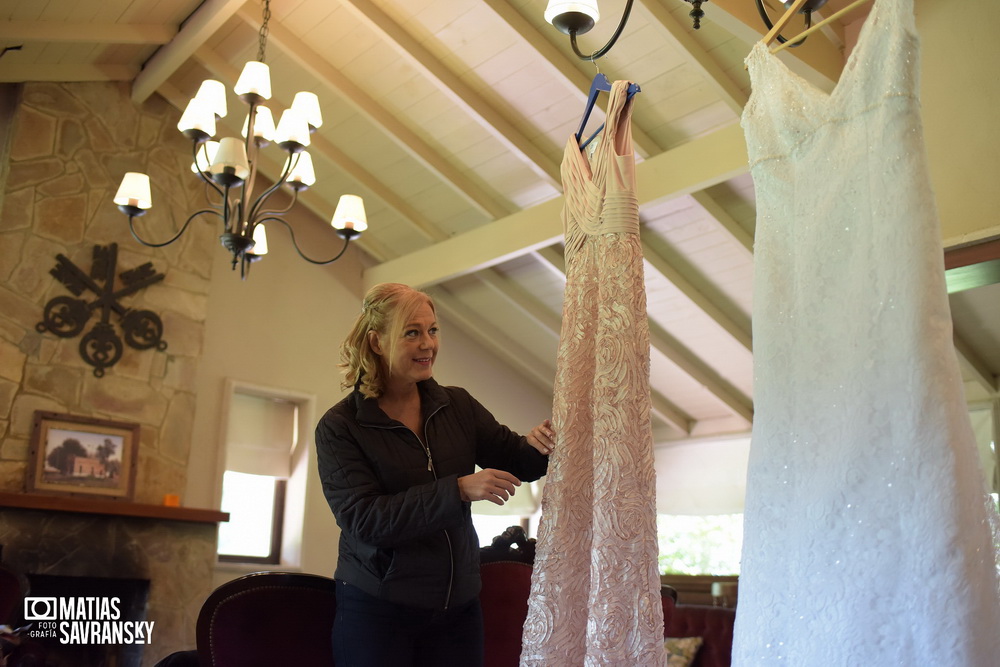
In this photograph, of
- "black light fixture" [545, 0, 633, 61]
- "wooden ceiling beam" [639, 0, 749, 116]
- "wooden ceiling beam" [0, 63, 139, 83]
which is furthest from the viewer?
"wooden ceiling beam" [0, 63, 139, 83]

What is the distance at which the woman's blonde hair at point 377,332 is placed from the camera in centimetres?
193

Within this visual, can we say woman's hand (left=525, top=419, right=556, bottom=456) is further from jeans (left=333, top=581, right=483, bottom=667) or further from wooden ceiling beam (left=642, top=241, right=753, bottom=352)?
wooden ceiling beam (left=642, top=241, right=753, bottom=352)

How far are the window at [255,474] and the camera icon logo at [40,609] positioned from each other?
1.22 meters

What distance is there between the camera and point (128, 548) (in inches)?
208

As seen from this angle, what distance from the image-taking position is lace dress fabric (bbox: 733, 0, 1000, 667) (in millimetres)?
1165

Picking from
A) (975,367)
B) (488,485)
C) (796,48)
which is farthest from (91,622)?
(975,367)

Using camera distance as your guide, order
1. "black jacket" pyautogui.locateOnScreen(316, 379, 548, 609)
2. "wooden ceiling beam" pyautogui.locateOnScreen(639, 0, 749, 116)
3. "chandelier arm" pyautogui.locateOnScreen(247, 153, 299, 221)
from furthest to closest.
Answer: "wooden ceiling beam" pyautogui.locateOnScreen(639, 0, 749, 116) → "chandelier arm" pyautogui.locateOnScreen(247, 153, 299, 221) → "black jacket" pyautogui.locateOnScreen(316, 379, 548, 609)

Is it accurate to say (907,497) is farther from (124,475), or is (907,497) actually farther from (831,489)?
(124,475)

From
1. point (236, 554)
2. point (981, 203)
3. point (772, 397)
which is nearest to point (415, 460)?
point (772, 397)

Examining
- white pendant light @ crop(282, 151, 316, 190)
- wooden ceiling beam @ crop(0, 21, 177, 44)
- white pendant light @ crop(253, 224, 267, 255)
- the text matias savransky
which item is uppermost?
wooden ceiling beam @ crop(0, 21, 177, 44)

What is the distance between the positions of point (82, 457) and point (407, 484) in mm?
4174

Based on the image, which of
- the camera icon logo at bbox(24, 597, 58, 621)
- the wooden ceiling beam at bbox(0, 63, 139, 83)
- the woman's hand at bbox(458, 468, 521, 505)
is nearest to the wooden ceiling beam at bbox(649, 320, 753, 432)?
the wooden ceiling beam at bbox(0, 63, 139, 83)

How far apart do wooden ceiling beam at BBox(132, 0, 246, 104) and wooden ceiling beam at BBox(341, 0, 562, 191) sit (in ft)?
2.23

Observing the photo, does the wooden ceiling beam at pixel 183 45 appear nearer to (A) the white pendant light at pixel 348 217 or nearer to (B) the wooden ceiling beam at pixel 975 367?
(A) the white pendant light at pixel 348 217
